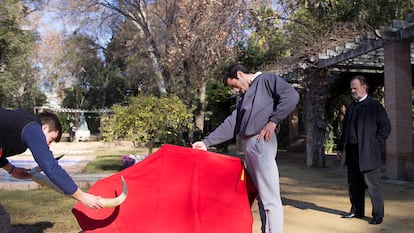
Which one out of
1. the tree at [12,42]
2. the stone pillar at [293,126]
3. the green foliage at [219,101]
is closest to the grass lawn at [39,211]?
the green foliage at [219,101]

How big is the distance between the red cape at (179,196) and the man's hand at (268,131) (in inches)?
15.6

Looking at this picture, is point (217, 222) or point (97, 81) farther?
point (97, 81)

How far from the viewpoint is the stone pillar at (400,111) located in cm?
991

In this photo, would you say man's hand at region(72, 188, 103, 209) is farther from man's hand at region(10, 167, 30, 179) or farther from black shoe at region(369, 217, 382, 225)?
black shoe at region(369, 217, 382, 225)

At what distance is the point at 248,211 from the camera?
402 cm

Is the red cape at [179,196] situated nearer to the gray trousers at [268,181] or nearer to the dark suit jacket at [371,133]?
the gray trousers at [268,181]

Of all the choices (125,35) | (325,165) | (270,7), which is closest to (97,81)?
(125,35)

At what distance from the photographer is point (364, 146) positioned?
18.1 ft

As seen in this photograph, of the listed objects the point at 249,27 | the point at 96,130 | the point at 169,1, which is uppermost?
the point at 169,1

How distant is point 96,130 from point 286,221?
40.2 m

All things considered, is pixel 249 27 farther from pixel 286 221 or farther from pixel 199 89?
pixel 286 221

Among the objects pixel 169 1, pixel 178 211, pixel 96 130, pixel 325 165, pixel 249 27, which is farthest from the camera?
pixel 96 130

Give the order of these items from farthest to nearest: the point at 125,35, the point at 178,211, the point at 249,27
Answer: the point at 125,35, the point at 249,27, the point at 178,211

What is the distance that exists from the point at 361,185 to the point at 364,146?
59 cm
